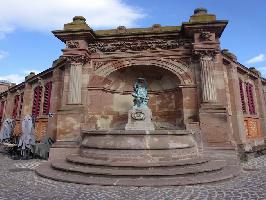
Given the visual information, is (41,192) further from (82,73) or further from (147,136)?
(82,73)

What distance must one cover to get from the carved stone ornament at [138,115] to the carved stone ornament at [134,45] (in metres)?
3.16

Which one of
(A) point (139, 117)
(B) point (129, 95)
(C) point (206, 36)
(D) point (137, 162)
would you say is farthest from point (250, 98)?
(D) point (137, 162)

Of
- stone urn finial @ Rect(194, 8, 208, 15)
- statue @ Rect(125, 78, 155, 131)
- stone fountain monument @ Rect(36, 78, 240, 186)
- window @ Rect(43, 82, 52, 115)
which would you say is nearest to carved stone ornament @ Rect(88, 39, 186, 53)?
stone urn finial @ Rect(194, 8, 208, 15)

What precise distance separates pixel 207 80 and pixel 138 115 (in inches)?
130

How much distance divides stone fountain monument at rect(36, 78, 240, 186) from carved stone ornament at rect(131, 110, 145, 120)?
2227mm

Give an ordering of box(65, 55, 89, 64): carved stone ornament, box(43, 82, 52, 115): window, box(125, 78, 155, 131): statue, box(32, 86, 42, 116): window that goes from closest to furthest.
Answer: box(125, 78, 155, 131): statue < box(65, 55, 89, 64): carved stone ornament < box(43, 82, 52, 115): window < box(32, 86, 42, 116): window

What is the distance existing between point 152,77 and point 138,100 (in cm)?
246

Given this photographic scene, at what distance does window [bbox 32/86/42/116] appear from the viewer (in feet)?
50.3

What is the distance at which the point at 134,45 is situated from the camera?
11.1 metres

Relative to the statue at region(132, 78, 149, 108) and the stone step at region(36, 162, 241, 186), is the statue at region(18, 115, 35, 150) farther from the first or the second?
the statue at region(132, 78, 149, 108)

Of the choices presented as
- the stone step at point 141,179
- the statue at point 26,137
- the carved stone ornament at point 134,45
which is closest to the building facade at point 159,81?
the carved stone ornament at point 134,45

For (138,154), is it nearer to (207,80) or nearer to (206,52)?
(207,80)

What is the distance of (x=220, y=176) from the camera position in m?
6.20

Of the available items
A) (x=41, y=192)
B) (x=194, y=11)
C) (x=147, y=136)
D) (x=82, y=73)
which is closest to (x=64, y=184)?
(x=41, y=192)
